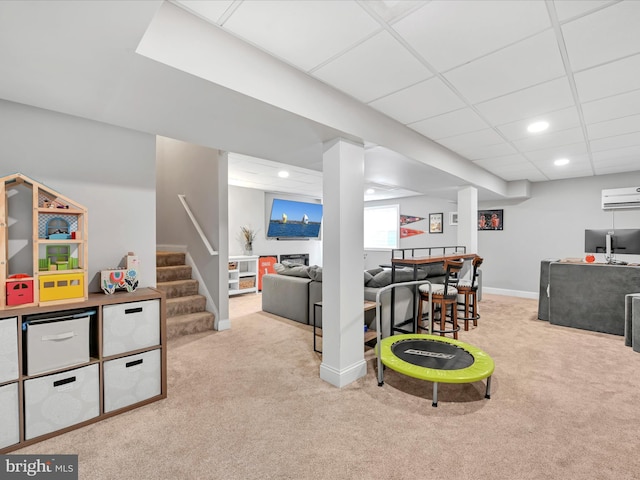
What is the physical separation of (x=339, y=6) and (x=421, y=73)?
92 cm

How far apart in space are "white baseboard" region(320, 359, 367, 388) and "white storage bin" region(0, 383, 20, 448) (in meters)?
2.06

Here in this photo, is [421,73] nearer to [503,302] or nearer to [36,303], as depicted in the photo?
[36,303]

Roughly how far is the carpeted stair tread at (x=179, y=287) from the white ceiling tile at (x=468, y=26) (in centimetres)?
406

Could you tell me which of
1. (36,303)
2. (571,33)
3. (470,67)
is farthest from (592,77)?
(36,303)

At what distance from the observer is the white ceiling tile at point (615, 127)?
3.11 m

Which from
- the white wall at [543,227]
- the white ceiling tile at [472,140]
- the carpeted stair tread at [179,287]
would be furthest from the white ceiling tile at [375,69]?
the white wall at [543,227]

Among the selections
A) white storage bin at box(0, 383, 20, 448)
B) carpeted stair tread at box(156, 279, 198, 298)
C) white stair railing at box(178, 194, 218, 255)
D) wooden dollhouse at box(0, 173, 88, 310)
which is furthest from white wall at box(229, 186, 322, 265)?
white storage bin at box(0, 383, 20, 448)

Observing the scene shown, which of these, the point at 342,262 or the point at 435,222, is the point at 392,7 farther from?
the point at 435,222

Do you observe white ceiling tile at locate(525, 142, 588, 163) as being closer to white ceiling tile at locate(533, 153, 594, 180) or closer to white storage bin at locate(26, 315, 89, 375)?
white ceiling tile at locate(533, 153, 594, 180)

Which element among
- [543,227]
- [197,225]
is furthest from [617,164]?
[197,225]

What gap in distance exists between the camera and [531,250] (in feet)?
21.6

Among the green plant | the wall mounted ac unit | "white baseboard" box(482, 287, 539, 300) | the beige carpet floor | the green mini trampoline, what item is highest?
the wall mounted ac unit

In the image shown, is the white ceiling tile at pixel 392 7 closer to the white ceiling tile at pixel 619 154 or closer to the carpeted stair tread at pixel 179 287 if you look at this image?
the carpeted stair tread at pixel 179 287

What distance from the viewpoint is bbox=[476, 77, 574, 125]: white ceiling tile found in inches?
95.9
